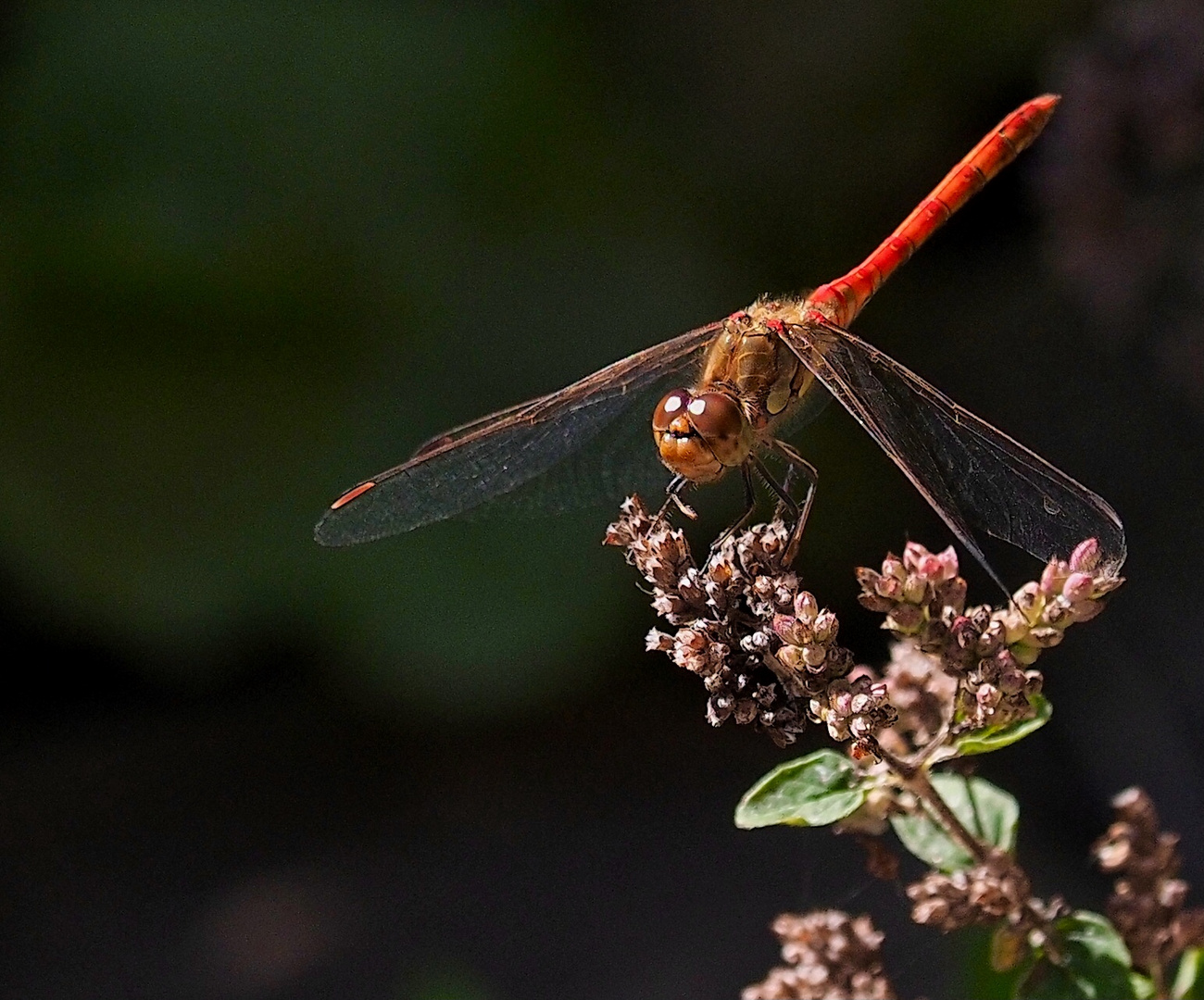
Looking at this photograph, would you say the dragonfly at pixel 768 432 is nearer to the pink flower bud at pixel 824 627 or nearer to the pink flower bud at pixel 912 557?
the pink flower bud at pixel 912 557

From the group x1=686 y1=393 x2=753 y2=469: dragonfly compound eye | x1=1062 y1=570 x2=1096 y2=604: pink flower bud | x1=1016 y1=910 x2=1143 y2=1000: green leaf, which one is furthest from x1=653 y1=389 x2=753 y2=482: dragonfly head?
x1=1016 y1=910 x2=1143 y2=1000: green leaf

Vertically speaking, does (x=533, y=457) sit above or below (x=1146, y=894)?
above

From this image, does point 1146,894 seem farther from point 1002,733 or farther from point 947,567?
point 947,567

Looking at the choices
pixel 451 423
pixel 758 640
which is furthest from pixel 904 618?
pixel 451 423

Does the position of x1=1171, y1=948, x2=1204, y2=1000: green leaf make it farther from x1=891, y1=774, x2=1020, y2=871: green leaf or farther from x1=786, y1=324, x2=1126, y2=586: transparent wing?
x1=786, y1=324, x2=1126, y2=586: transparent wing

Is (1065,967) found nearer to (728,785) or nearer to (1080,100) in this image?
(1080,100)

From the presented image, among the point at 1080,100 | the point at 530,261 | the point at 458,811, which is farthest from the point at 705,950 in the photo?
the point at 1080,100

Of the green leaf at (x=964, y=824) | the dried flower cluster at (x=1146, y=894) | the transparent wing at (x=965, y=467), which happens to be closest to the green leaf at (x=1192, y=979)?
the dried flower cluster at (x=1146, y=894)
